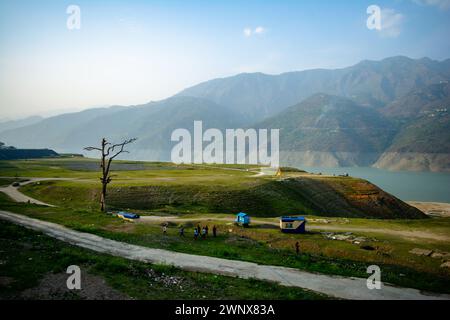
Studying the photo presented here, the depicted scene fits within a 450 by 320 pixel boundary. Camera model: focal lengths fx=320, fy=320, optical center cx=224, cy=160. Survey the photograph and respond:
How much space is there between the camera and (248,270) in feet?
88.1

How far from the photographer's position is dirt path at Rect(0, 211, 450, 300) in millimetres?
22750

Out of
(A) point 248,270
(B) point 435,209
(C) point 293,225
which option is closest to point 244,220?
(C) point 293,225

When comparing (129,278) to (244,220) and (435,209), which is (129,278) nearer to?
(244,220)

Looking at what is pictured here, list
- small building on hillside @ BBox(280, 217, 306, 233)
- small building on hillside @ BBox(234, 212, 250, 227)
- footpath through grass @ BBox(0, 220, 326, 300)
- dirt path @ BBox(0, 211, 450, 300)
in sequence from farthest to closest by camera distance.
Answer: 1. small building on hillside @ BBox(234, 212, 250, 227)
2. small building on hillside @ BBox(280, 217, 306, 233)
3. dirt path @ BBox(0, 211, 450, 300)
4. footpath through grass @ BBox(0, 220, 326, 300)

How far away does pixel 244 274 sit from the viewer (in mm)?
25828

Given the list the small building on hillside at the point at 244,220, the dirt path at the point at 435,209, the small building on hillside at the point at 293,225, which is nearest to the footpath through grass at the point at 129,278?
the small building on hillside at the point at 293,225

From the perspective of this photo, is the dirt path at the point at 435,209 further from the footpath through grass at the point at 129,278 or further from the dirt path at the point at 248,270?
the footpath through grass at the point at 129,278

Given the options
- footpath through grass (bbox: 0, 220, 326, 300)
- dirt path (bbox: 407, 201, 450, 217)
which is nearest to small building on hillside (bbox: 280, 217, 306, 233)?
footpath through grass (bbox: 0, 220, 326, 300)

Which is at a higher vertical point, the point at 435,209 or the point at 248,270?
the point at 248,270

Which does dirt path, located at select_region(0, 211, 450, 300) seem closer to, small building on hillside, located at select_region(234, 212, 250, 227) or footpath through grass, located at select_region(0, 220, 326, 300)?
footpath through grass, located at select_region(0, 220, 326, 300)


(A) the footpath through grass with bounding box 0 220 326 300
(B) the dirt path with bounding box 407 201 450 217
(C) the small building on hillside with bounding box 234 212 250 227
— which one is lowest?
(B) the dirt path with bounding box 407 201 450 217

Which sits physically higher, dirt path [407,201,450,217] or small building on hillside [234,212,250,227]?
small building on hillside [234,212,250,227]
